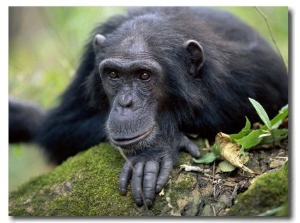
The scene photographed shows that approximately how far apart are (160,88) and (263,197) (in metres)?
1.05

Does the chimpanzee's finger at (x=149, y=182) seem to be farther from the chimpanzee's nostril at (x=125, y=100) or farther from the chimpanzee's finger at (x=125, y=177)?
the chimpanzee's nostril at (x=125, y=100)

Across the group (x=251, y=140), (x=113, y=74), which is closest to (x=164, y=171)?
(x=251, y=140)

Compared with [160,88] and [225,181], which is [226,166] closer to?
[225,181]

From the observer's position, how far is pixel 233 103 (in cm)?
387

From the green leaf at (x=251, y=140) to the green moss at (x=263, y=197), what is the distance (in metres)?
0.36

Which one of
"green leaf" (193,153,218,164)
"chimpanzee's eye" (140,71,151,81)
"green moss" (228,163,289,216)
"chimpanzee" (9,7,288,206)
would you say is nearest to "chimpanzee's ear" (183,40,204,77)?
"chimpanzee" (9,7,288,206)

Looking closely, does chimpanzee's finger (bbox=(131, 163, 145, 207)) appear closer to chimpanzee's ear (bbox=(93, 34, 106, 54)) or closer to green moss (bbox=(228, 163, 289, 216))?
green moss (bbox=(228, 163, 289, 216))

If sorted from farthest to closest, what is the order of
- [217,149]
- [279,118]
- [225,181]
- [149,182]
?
[279,118]
[217,149]
[225,181]
[149,182]

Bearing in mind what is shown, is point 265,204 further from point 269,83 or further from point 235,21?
point 235,21

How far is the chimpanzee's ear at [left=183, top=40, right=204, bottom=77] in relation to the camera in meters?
3.54

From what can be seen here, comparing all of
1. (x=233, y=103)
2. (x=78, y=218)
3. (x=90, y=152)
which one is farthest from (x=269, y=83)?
(x=78, y=218)

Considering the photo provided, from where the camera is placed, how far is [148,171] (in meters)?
3.26

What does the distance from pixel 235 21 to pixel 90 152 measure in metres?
1.80

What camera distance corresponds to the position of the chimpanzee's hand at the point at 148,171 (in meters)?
3.21
